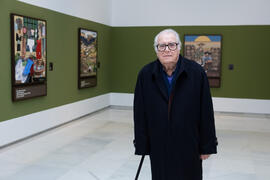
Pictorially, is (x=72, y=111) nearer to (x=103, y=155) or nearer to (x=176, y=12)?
(x=103, y=155)

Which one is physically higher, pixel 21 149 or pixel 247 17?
pixel 247 17

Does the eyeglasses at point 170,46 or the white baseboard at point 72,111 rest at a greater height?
the eyeglasses at point 170,46

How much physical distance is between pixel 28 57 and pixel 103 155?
212 centimetres

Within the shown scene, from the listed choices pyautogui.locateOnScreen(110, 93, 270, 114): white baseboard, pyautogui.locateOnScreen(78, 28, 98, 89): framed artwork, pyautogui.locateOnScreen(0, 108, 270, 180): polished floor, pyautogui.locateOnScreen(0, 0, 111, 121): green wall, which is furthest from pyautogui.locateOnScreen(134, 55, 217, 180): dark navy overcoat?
pyautogui.locateOnScreen(110, 93, 270, 114): white baseboard

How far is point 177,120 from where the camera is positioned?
218 centimetres

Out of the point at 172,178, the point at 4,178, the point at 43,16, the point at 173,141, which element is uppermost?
the point at 43,16

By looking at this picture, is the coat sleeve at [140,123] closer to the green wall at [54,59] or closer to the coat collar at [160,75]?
the coat collar at [160,75]

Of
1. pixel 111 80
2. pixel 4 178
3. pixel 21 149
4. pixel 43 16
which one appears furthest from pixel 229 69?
pixel 4 178

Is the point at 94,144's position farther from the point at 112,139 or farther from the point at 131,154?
the point at 131,154

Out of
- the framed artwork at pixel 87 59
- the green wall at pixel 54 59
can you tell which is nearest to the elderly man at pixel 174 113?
the green wall at pixel 54 59

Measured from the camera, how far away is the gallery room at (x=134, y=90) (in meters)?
2.23

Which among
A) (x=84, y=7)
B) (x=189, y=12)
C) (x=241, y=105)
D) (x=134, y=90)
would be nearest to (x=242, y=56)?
(x=241, y=105)

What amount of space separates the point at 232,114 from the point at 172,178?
693 cm

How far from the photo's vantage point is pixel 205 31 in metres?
8.87
